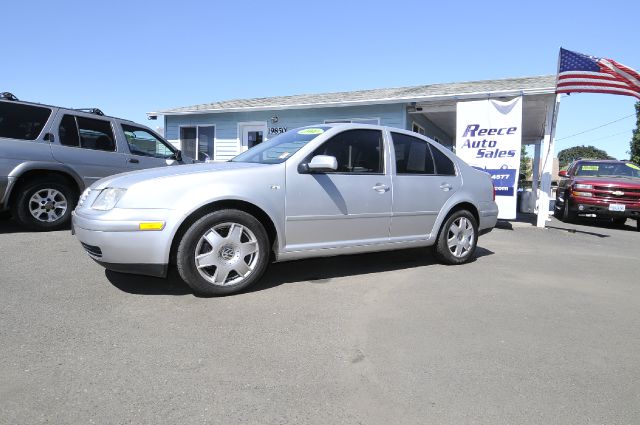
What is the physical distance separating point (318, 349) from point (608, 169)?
12194mm

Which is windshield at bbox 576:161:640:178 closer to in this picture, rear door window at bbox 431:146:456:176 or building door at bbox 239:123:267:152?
rear door window at bbox 431:146:456:176

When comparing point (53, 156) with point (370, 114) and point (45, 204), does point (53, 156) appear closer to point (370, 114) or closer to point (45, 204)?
point (45, 204)

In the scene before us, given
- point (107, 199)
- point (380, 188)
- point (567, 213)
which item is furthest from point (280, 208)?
point (567, 213)

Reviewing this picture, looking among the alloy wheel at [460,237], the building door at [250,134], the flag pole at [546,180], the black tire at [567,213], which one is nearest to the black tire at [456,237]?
the alloy wheel at [460,237]

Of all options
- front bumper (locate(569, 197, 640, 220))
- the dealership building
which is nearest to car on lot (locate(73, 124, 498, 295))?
the dealership building

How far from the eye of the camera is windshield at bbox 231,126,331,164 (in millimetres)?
4203

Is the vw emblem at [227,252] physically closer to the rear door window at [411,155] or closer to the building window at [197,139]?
the rear door window at [411,155]

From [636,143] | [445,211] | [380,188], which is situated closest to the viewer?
[380,188]

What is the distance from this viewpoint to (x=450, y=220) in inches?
205

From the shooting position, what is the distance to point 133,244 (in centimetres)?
339

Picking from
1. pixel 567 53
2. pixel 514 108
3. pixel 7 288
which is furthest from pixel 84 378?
pixel 567 53

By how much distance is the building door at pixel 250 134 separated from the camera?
1423cm

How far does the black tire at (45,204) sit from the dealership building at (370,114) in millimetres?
6902

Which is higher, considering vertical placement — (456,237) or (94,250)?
(94,250)
